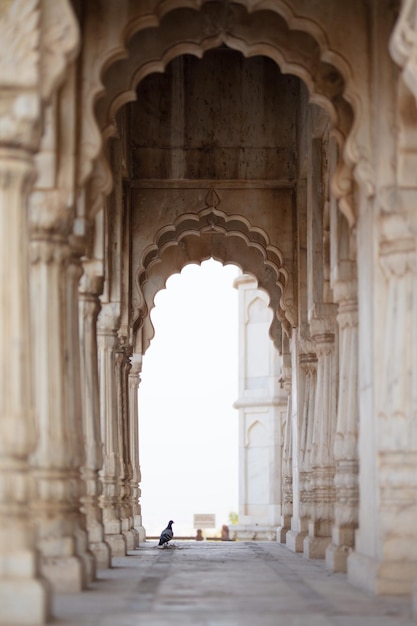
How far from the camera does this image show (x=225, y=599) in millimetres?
9062

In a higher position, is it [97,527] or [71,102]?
[71,102]

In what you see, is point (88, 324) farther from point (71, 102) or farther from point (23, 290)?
point (23, 290)

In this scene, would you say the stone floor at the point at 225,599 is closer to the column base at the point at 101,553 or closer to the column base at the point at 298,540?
the column base at the point at 101,553

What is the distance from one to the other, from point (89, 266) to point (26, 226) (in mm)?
5248

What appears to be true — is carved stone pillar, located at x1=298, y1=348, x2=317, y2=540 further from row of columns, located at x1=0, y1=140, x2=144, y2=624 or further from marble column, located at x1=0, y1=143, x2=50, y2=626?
marble column, located at x1=0, y1=143, x2=50, y2=626

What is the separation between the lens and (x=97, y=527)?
12711 mm

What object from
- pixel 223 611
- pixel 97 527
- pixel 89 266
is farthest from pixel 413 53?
pixel 97 527

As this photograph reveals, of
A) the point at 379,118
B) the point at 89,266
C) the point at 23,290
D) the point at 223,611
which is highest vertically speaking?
the point at 379,118

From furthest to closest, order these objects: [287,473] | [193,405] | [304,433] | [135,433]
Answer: [193,405], [135,433], [287,473], [304,433]

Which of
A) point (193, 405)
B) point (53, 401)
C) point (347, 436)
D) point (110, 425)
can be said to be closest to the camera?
point (53, 401)

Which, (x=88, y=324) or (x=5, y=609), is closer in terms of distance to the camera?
(x=5, y=609)

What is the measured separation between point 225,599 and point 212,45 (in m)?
5.50

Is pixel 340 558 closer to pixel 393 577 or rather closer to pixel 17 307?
pixel 393 577

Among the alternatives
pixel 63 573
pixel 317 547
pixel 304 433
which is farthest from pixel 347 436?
pixel 304 433
